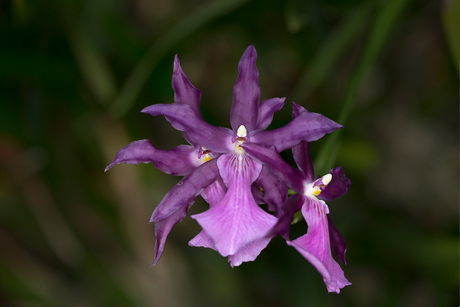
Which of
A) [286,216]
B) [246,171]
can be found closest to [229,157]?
[246,171]

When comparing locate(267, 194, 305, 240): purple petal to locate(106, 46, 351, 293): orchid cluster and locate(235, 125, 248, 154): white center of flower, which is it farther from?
locate(235, 125, 248, 154): white center of flower

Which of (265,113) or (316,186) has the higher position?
(265,113)

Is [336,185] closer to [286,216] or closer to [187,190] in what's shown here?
[286,216]

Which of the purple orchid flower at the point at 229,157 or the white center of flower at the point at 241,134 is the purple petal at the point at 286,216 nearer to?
the purple orchid flower at the point at 229,157

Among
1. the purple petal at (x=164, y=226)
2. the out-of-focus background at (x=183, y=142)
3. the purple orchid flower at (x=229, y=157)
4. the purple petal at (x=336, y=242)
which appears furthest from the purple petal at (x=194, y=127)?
the out-of-focus background at (x=183, y=142)

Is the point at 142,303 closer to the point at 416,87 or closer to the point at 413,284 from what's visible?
the point at 413,284

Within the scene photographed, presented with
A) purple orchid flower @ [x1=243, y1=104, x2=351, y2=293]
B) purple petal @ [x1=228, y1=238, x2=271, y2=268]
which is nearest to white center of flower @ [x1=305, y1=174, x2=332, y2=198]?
purple orchid flower @ [x1=243, y1=104, x2=351, y2=293]
